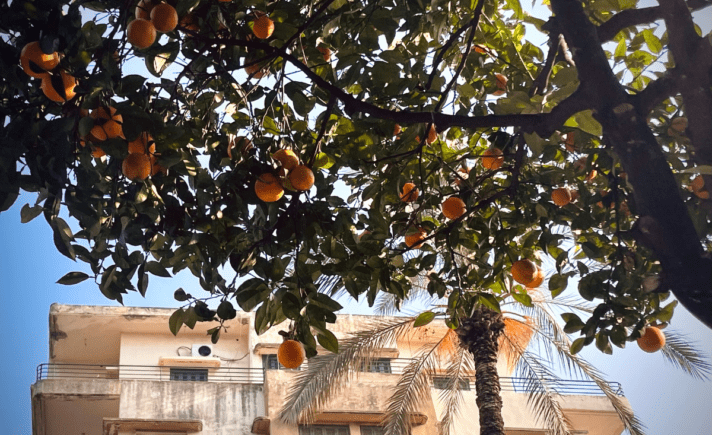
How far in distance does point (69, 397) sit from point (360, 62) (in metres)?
16.6

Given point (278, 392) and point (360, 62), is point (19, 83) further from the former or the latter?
point (278, 392)

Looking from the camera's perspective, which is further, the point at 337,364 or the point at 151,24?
the point at 337,364

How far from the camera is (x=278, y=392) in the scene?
1767 centimetres

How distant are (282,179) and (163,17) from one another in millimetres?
866

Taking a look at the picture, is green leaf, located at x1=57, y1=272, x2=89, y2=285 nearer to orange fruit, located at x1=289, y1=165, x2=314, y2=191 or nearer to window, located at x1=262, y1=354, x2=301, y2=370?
orange fruit, located at x1=289, y1=165, x2=314, y2=191

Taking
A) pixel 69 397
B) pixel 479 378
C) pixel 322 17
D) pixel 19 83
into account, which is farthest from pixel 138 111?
pixel 69 397

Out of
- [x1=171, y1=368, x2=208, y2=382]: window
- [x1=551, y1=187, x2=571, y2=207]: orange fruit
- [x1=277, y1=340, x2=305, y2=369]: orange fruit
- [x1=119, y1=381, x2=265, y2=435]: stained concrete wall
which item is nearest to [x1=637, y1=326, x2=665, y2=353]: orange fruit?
[x1=551, y1=187, x2=571, y2=207]: orange fruit

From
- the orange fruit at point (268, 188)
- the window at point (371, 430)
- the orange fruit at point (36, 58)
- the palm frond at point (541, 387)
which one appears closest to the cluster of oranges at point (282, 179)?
the orange fruit at point (268, 188)

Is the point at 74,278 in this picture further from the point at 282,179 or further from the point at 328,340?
the point at 328,340

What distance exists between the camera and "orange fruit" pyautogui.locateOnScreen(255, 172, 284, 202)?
3.58m

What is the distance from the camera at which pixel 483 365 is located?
13.9 meters

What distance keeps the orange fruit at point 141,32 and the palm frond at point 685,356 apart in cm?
1359

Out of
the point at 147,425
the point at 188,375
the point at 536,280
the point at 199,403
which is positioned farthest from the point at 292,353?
the point at 188,375

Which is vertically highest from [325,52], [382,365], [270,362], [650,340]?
[270,362]
